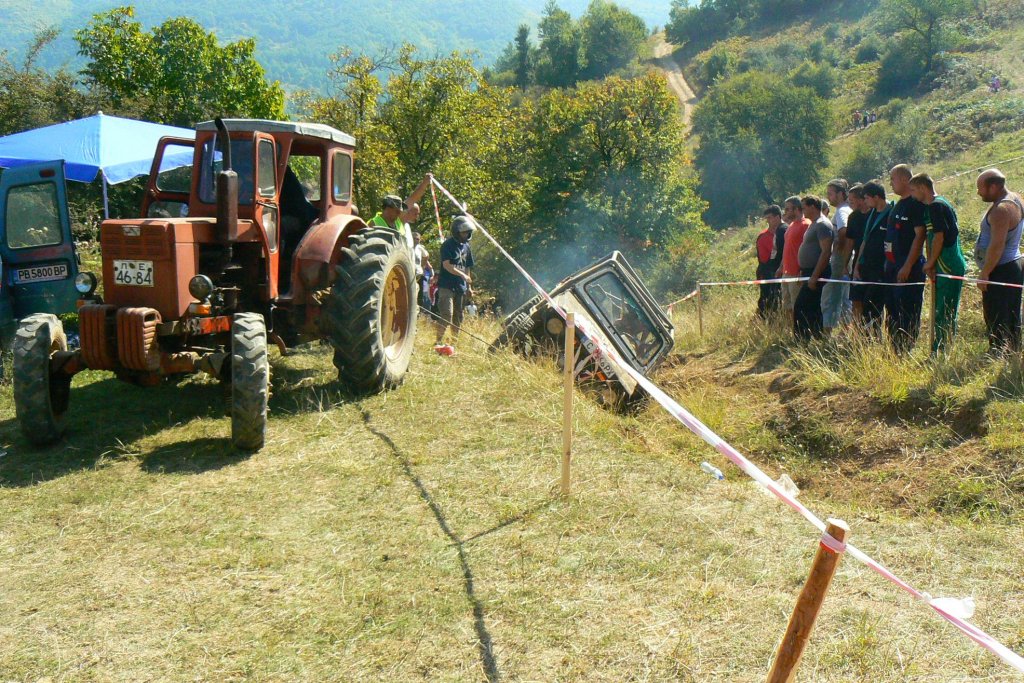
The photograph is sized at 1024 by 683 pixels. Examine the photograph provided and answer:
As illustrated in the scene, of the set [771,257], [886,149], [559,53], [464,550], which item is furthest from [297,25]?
[464,550]

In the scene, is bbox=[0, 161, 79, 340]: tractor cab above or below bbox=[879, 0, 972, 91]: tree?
below

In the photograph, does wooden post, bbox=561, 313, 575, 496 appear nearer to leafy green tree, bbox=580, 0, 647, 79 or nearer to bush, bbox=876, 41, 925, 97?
bush, bbox=876, 41, 925, 97

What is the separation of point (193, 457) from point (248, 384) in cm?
70

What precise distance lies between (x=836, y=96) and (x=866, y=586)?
228ft

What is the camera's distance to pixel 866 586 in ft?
12.7

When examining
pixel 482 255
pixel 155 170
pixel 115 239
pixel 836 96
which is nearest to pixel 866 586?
pixel 115 239

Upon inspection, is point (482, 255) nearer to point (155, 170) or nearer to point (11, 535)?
point (155, 170)

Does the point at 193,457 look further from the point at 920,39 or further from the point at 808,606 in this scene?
the point at 920,39

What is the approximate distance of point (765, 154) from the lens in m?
55.2

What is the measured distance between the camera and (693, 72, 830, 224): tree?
54.1 m

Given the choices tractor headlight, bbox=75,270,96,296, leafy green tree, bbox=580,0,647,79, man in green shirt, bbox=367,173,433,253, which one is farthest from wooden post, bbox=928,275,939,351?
leafy green tree, bbox=580,0,647,79

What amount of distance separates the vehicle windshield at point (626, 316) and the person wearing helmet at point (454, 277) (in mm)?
1690

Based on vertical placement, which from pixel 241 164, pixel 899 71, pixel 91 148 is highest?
pixel 899 71

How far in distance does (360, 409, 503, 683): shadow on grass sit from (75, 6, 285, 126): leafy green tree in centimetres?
2082
